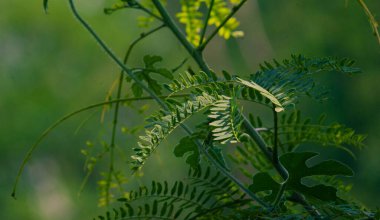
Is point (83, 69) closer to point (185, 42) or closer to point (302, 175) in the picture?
point (185, 42)

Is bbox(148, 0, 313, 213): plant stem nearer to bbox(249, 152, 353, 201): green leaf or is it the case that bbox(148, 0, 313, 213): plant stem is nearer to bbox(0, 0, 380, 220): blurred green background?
bbox(249, 152, 353, 201): green leaf

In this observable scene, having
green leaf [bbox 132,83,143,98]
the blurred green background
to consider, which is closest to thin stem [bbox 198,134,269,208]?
green leaf [bbox 132,83,143,98]

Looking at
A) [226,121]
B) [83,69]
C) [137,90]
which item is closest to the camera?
[226,121]

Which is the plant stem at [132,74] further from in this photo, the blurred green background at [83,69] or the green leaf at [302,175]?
the blurred green background at [83,69]

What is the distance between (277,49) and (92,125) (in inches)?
79.6

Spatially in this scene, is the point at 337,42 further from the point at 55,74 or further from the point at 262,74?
the point at 262,74

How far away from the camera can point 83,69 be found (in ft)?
25.3

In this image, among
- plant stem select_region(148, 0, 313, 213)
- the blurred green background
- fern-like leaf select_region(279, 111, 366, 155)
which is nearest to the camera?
plant stem select_region(148, 0, 313, 213)

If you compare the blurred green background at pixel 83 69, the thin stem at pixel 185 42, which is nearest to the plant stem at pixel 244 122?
the thin stem at pixel 185 42

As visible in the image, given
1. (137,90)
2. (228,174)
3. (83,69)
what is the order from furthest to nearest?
1. (83,69)
2. (137,90)
3. (228,174)

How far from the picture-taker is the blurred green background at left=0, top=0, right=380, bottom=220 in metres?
6.68

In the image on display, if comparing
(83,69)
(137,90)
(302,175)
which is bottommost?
(302,175)

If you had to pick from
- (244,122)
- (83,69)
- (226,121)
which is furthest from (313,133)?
(83,69)

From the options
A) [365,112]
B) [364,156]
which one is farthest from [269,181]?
[365,112]
